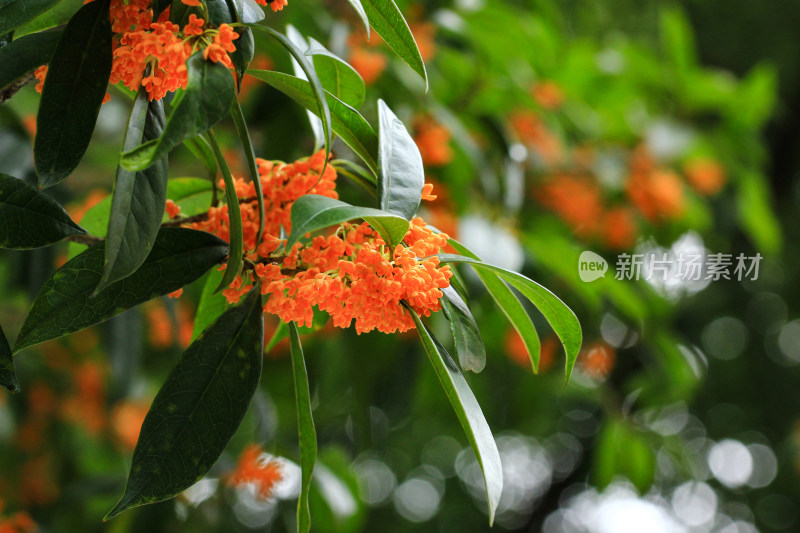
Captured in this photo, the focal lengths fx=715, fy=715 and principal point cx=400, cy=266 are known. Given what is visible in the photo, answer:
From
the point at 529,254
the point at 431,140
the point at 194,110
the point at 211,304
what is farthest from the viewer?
the point at 529,254

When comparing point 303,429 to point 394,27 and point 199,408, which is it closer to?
point 199,408

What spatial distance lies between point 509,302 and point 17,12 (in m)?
0.52

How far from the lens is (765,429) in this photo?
410 centimetres

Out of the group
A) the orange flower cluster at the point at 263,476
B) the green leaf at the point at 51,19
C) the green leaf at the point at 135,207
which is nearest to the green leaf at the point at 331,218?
the green leaf at the point at 135,207

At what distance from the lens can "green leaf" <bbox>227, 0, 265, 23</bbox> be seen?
0.62 meters

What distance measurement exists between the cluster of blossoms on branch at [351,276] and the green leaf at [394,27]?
0.42 ft

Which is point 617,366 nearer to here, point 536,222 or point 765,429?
point 536,222

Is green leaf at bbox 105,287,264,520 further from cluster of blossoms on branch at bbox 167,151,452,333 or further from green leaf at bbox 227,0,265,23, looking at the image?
green leaf at bbox 227,0,265,23

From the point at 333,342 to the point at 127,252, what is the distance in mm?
1570

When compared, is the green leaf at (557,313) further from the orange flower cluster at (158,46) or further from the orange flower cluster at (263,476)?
the orange flower cluster at (263,476)

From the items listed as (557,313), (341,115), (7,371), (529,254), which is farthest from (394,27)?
(529,254)

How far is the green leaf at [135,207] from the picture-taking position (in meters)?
0.54

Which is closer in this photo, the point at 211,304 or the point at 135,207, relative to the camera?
the point at 135,207

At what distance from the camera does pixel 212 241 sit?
27.5 inches
